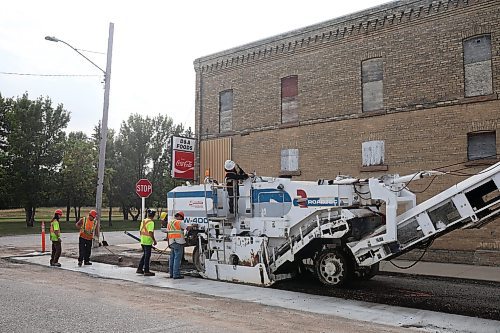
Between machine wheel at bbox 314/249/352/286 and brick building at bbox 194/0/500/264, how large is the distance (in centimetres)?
592

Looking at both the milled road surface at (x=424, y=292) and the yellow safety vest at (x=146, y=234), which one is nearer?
the milled road surface at (x=424, y=292)

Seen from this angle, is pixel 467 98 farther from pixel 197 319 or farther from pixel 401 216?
pixel 197 319

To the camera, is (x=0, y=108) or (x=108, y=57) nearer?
(x=108, y=57)

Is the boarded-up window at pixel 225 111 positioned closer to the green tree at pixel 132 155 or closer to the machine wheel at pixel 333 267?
the machine wheel at pixel 333 267

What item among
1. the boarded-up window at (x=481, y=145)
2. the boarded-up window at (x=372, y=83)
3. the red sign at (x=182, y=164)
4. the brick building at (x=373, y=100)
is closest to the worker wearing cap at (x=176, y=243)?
the brick building at (x=373, y=100)

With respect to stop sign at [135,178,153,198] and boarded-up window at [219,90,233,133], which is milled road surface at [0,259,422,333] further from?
boarded-up window at [219,90,233,133]

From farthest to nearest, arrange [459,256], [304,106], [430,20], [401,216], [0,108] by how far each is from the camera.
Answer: [0,108], [304,106], [430,20], [459,256], [401,216]

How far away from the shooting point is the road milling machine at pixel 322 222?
9195mm

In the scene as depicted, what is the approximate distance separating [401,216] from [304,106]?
9.69m

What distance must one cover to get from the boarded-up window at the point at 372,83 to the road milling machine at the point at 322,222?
22.6ft

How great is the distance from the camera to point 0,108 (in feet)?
139

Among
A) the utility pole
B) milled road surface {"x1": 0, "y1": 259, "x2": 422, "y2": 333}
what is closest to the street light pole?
the utility pole

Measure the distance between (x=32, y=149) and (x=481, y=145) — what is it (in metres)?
35.8

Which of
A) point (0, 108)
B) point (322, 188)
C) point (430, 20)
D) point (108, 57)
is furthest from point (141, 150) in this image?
point (322, 188)
